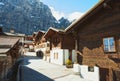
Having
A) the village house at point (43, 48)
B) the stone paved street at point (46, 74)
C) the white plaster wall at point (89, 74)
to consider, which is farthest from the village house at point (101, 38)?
the village house at point (43, 48)

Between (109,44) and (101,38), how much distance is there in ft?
3.67

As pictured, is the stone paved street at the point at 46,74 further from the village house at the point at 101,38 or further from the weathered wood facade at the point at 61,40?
the weathered wood facade at the point at 61,40

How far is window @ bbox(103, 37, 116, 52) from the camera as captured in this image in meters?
12.5

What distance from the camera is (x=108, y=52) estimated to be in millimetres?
12961

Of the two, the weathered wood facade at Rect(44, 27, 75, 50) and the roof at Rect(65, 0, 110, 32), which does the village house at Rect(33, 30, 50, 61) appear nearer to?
the weathered wood facade at Rect(44, 27, 75, 50)

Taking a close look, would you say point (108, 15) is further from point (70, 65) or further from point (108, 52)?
point (70, 65)

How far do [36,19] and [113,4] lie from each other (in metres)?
123

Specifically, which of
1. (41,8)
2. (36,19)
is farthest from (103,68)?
(41,8)

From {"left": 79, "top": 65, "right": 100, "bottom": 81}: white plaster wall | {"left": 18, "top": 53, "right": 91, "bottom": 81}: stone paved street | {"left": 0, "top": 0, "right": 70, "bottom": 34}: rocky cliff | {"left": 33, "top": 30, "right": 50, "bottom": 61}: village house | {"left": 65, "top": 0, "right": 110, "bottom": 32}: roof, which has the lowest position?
{"left": 18, "top": 53, "right": 91, "bottom": 81}: stone paved street

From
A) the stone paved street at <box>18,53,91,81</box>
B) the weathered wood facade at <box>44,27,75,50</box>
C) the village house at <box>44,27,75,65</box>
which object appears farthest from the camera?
the weathered wood facade at <box>44,27,75,50</box>

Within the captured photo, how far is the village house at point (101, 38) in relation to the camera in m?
12.3

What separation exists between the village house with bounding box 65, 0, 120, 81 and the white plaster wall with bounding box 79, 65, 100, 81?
0.39m

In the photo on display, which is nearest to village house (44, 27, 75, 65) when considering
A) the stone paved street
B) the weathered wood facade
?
the weathered wood facade

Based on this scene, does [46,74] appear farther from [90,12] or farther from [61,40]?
[61,40]
